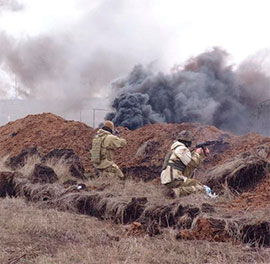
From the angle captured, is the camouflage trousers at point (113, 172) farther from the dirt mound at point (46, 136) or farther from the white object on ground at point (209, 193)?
the white object on ground at point (209, 193)

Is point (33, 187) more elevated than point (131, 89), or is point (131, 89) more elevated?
point (131, 89)

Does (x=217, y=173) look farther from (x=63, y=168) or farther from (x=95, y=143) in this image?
(x=63, y=168)

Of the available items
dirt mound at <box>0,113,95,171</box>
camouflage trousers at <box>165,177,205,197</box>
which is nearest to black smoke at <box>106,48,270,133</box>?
dirt mound at <box>0,113,95,171</box>

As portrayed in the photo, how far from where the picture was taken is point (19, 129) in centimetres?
2244

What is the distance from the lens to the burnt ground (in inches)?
273

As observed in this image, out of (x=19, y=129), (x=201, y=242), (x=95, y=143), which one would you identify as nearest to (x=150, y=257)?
(x=201, y=242)

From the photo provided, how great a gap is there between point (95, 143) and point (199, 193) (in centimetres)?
473

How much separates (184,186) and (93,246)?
166 inches

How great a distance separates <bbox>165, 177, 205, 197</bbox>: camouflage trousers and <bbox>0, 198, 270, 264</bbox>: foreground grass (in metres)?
2.20

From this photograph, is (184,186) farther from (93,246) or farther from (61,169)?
(61,169)

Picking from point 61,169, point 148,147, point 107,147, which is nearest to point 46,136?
point 148,147

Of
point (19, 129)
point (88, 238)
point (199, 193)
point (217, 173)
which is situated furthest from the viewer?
point (19, 129)

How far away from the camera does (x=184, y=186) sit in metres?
10.4

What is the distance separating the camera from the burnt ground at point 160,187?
273 inches
